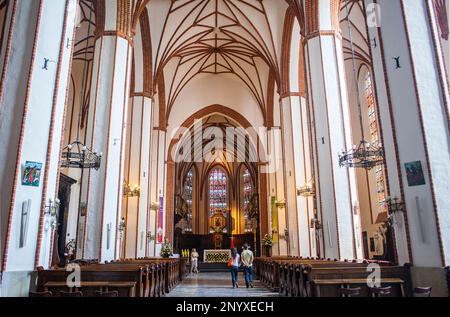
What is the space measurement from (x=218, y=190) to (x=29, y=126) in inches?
1297

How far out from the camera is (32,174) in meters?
6.50

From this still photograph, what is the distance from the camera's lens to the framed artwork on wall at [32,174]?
6.40m

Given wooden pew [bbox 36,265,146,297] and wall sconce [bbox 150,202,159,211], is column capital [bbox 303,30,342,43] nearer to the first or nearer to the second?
wooden pew [bbox 36,265,146,297]

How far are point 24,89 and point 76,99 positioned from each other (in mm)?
13686

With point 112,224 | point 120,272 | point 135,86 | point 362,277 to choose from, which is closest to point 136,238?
point 112,224

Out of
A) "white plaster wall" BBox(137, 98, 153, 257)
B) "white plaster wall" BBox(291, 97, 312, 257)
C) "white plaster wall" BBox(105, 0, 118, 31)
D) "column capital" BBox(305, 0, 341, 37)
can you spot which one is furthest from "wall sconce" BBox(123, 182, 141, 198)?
"column capital" BBox(305, 0, 341, 37)

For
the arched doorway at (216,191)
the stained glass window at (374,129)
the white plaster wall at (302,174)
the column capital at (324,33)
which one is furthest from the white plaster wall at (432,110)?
the arched doorway at (216,191)

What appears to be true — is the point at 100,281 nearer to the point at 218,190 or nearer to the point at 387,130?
the point at 387,130

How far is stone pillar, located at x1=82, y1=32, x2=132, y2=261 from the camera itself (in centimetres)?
1033

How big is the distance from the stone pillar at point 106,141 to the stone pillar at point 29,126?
3.37 meters

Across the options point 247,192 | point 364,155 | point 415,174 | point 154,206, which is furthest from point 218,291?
point 247,192

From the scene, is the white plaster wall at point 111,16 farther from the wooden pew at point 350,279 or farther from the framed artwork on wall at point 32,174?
the wooden pew at point 350,279

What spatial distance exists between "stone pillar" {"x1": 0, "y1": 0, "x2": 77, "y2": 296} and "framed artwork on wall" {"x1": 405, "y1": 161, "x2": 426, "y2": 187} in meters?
6.81
